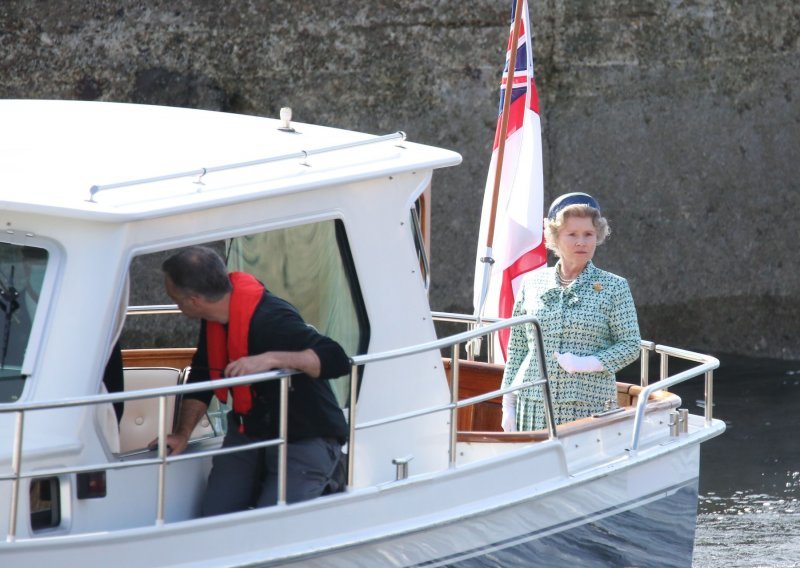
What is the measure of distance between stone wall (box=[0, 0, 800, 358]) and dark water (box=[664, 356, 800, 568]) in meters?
0.91

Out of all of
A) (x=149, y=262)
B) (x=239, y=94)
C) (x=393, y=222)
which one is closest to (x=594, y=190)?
(x=239, y=94)

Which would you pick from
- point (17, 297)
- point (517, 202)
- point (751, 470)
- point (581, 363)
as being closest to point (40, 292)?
point (17, 297)

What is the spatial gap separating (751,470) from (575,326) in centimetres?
354

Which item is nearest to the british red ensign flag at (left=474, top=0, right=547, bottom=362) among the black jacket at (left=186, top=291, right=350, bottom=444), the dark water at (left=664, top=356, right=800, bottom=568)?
the dark water at (left=664, top=356, right=800, bottom=568)

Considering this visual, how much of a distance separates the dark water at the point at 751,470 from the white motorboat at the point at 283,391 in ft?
5.40

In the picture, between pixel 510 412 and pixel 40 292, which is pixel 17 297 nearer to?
pixel 40 292

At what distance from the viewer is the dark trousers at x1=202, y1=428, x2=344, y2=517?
3.79m

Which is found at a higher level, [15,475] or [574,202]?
[574,202]

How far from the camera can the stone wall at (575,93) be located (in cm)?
935

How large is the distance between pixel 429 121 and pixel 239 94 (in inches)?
56.7

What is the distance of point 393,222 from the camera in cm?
416

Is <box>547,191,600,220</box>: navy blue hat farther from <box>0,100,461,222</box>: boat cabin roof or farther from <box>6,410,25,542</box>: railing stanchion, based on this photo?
<box>6,410,25,542</box>: railing stanchion

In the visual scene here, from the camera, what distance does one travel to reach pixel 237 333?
3797 millimetres

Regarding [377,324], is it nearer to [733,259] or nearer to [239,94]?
[239,94]
